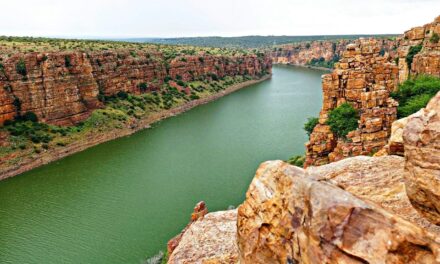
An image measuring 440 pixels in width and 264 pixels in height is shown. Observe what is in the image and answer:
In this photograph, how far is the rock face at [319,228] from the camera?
5.32 m

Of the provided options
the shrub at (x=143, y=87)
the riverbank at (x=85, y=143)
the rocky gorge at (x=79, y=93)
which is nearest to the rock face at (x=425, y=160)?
the riverbank at (x=85, y=143)

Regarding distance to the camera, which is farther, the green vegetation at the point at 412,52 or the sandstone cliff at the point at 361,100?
the green vegetation at the point at 412,52

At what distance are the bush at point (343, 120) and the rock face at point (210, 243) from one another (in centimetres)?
1392

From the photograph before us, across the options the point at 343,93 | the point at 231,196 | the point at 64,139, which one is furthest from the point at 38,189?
the point at 343,93

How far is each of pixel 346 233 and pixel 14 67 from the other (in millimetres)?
48067

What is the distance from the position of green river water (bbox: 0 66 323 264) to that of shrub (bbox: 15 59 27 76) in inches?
485

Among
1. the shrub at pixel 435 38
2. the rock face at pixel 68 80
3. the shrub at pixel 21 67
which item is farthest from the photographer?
the shrub at pixel 21 67

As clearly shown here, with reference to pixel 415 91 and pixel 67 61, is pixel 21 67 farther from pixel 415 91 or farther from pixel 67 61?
pixel 415 91

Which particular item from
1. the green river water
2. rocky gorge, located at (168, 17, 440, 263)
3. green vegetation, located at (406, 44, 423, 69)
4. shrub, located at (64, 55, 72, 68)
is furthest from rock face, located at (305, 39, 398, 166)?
shrub, located at (64, 55, 72, 68)

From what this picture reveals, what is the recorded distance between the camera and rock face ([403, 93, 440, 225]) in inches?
242

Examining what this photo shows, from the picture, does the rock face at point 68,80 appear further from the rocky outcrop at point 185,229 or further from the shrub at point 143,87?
the rocky outcrop at point 185,229

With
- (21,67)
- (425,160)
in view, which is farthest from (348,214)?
(21,67)

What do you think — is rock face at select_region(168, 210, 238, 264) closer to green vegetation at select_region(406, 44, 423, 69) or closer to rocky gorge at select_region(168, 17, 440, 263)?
rocky gorge at select_region(168, 17, 440, 263)

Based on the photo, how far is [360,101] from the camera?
26594 mm
